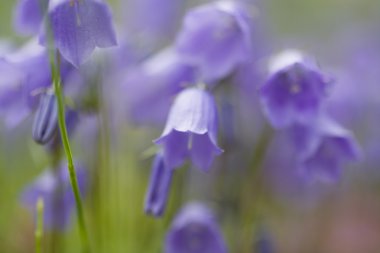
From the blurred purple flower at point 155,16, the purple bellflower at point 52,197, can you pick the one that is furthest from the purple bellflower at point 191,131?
the blurred purple flower at point 155,16

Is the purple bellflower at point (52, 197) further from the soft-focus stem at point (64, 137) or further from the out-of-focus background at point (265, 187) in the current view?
the soft-focus stem at point (64, 137)

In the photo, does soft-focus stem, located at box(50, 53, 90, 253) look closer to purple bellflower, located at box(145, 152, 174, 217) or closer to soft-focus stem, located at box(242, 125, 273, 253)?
purple bellflower, located at box(145, 152, 174, 217)

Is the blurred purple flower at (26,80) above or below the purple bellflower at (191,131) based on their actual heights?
above

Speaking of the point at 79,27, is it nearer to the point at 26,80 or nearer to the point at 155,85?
the point at 26,80

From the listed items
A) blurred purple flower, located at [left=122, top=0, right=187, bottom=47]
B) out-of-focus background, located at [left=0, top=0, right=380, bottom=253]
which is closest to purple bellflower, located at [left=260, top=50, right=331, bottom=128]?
out-of-focus background, located at [left=0, top=0, right=380, bottom=253]

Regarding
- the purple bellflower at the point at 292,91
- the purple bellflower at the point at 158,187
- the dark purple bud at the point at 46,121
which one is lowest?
the purple bellflower at the point at 158,187

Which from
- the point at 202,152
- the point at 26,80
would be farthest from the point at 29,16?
the point at 202,152

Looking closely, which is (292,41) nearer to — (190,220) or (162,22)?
(162,22)
